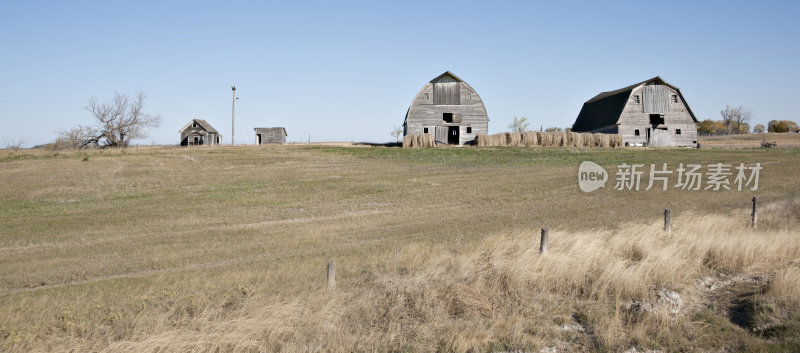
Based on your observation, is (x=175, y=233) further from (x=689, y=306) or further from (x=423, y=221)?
(x=689, y=306)

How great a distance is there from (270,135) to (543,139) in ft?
121

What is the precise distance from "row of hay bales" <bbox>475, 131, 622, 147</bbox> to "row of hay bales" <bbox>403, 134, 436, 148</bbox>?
16.8 ft

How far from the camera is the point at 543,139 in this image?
5438cm

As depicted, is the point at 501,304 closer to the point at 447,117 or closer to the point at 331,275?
the point at 331,275

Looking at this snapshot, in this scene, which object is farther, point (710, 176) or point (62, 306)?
point (710, 176)

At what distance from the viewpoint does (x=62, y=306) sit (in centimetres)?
1012

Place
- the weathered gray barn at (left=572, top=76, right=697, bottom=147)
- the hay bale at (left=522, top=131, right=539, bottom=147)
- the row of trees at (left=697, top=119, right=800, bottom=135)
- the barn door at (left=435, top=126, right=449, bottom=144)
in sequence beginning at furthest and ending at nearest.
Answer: the row of trees at (left=697, top=119, right=800, bottom=135) → the weathered gray barn at (left=572, top=76, right=697, bottom=147) → the barn door at (left=435, top=126, right=449, bottom=144) → the hay bale at (left=522, top=131, right=539, bottom=147)

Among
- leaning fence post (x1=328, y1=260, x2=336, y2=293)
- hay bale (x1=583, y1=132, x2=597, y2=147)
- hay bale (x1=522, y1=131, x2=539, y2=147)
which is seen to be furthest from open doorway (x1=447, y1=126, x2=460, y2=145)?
leaning fence post (x1=328, y1=260, x2=336, y2=293)

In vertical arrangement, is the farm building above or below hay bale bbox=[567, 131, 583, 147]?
above

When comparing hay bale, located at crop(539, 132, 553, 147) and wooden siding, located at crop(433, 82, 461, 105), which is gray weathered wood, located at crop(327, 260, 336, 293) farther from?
wooden siding, located at crop(433, 82, 461, 105)

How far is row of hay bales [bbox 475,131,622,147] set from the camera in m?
54.3

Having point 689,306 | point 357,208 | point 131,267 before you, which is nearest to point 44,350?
point 131,267

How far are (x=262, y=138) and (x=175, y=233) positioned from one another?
5506cm

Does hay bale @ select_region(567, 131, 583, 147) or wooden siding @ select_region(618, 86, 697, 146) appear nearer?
hay bale @ select_region(567, 131, 583, 147)
